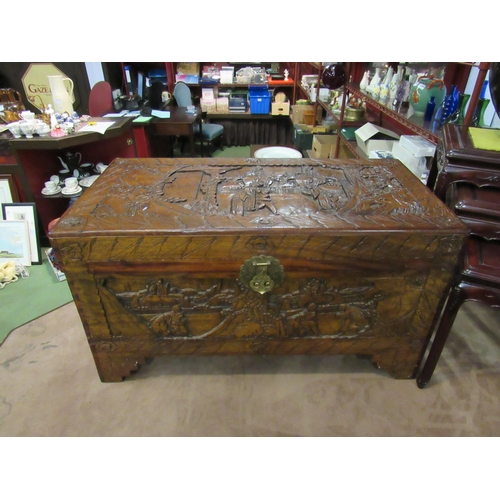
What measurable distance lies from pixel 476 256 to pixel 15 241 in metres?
2.36

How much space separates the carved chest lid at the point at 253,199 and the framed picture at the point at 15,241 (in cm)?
97

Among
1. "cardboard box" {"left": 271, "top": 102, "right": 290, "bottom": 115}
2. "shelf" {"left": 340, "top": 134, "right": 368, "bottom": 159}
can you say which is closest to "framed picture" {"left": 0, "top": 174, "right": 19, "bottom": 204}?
"shelf" {"left": 340, "top": 134, "right": 368, "bottom": 159}

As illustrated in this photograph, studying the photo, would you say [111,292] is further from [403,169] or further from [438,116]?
[438,116]

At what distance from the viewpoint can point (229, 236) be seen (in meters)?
1.04

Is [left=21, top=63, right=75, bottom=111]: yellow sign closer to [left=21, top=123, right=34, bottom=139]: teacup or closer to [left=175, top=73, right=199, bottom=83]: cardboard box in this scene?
[left=175, top=73, right=199, bottom=83]: cardboard box

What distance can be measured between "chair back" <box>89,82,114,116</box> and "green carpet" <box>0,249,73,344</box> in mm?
1417

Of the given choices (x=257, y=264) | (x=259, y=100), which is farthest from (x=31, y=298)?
(x=259, y=100)

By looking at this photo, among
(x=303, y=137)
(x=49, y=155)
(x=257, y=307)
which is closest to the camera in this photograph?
(x=257, y=307)

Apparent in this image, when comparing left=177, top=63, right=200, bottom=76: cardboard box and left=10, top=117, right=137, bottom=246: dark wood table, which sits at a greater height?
left=177, top=63, right=200, bottom=76: cardboard box

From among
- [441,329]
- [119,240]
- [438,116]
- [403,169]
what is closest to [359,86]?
[438,116]

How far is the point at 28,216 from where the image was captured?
6.64 feet

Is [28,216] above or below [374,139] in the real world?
below

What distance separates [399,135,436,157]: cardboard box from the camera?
1594mm

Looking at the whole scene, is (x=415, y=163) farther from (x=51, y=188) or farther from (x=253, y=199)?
(x=51, y=188)
